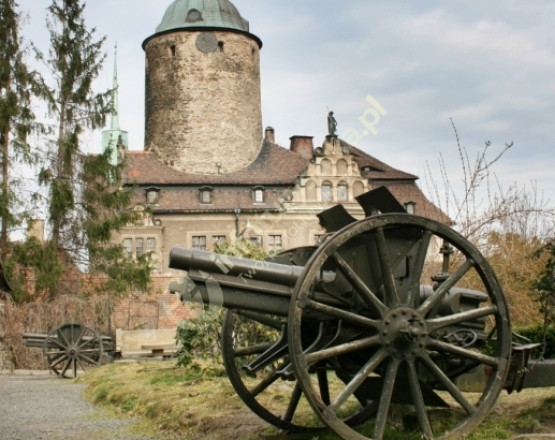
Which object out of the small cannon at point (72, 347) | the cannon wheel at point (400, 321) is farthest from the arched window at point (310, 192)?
the cannon wheel at point (400, 321)

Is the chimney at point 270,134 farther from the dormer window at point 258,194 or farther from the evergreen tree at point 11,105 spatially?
the evergreen tree at point 11,105

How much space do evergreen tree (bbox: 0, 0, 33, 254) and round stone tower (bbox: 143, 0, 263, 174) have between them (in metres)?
19.9

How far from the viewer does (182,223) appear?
154 feet

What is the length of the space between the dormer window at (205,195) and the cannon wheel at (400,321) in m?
41.1

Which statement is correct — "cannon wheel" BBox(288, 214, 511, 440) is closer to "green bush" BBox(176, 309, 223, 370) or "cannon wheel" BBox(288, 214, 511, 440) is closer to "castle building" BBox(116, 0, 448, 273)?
"green bush" BBox(176, 309, 223, 370)

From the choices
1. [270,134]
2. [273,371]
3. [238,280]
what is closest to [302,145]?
[270,134]

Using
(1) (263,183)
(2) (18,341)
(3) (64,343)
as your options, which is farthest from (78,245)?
(1) (263,183)

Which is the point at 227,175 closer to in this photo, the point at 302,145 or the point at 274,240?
the point at 274,240

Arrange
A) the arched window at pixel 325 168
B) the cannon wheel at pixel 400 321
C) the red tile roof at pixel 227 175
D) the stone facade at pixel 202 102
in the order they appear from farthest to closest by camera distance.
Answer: the stone facade at pixel 202 102 < the red tile roof at pixel 227 175 < the arched window at pixel 325 168 < the cannon wheel at pixel 400 321

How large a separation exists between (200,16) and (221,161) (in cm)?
901

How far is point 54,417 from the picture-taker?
33.8 feet

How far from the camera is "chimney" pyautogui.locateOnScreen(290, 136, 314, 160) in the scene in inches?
2167

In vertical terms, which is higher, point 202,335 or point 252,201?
point 252,201

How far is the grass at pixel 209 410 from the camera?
22.1ft
